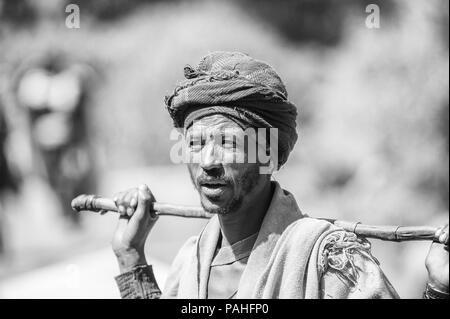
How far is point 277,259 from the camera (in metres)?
2.56

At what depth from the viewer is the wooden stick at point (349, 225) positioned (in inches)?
97.0

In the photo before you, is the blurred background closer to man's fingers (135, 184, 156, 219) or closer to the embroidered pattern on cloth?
man's fingers (135, 184, 156, 219)

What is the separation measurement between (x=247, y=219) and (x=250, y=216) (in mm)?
13

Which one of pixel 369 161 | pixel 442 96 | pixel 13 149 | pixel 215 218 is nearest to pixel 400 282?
pixel 369 161

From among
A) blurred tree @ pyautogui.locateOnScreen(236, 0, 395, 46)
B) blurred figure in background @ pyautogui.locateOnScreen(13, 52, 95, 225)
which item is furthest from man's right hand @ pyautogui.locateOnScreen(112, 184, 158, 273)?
blurred figure in background @ pyautogui.locateOnScreen(13, 52, 95, 225)

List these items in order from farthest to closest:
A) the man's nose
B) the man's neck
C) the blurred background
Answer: the blurred background, the man's neck, the man's nose

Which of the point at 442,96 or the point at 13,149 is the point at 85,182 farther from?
the point at 442,96

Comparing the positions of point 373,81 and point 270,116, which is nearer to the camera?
point 270,116

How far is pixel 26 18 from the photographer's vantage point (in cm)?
898

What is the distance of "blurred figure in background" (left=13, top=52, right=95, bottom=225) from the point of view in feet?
28.6

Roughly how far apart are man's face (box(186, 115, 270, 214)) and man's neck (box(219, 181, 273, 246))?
0.15ft

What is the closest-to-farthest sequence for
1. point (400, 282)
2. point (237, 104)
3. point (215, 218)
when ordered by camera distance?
1. point (237, 104)
2. point (215, 218)
3. point (400, 282)

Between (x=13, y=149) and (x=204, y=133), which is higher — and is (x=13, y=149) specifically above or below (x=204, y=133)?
below

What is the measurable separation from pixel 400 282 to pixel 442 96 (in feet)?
5.94
